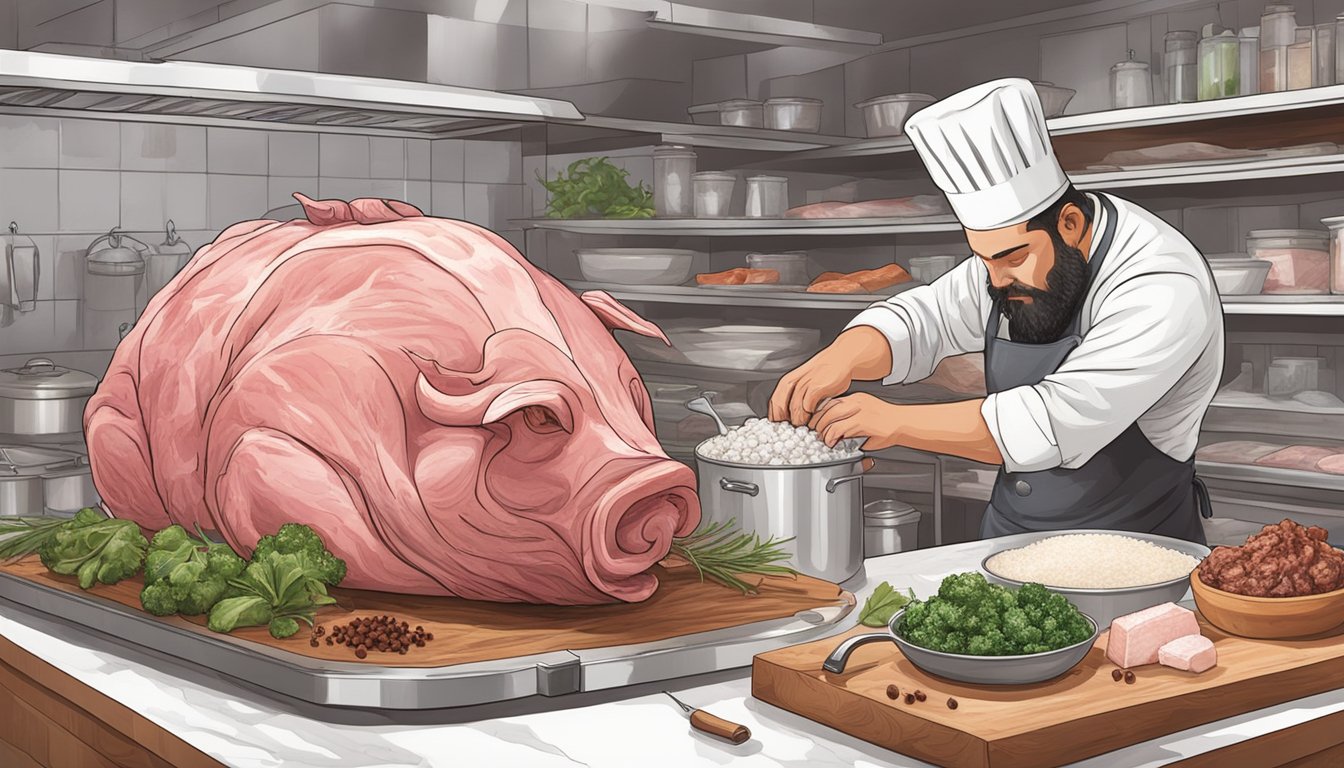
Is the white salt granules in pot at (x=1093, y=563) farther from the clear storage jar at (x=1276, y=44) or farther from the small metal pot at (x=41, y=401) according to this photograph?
the small metal pot at (x=41, y=401)

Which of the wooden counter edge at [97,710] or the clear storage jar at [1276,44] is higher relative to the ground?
the clear storage jar at [1276,44]

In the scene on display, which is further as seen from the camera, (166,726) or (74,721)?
(74,721)

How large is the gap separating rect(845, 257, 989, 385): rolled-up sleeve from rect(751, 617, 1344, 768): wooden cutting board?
1225 mm

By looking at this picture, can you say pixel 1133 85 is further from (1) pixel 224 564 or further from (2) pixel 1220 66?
(1) pixel 224 564

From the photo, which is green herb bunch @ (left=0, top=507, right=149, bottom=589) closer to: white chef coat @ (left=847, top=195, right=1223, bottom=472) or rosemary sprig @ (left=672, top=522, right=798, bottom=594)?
rosemary sprig @ (left=672, top=522, right=798, bottom=594)

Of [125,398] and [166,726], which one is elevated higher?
[125,398]

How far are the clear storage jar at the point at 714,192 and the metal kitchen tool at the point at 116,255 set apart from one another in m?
1.54

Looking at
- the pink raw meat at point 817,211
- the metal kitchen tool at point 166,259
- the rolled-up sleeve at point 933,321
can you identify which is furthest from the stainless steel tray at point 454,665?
the metal kitchen tool at point 166,259

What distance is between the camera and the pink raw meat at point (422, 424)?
1142 mm

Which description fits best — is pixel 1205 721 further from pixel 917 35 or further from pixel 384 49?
pixel 384 49

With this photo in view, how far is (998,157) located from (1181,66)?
1.97 ft

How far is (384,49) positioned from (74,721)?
276 cm

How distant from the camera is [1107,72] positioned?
98.7 inches

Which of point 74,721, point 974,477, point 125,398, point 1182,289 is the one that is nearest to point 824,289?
point 974,477
